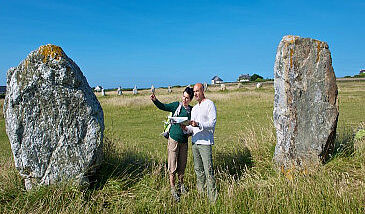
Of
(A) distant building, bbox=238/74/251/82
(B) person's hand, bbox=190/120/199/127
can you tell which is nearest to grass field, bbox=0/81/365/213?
(B) person's hand, bbox=190/120/199/127

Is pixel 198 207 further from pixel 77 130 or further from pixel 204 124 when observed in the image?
pixel 77 130

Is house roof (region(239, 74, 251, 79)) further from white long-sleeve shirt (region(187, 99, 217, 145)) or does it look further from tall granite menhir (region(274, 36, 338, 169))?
white long-sleeve shirt (region(187, 99, 217, 145))

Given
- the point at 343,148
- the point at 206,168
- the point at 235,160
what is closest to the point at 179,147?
the point at 206,168

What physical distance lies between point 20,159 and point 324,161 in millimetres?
5654

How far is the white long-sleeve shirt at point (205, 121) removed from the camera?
5.63 metres

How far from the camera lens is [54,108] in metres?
5.62

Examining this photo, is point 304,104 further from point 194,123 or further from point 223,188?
point 194,123

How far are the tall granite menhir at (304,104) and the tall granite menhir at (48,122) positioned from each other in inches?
145

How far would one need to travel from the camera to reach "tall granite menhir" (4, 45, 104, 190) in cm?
555

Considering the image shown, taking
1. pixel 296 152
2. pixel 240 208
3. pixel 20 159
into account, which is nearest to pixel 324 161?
pixel 296 152

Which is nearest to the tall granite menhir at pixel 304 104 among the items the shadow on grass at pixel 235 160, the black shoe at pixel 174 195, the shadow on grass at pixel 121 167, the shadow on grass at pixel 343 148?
the shadow on grass at pixel 343 148

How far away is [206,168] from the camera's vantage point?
18.9 ft

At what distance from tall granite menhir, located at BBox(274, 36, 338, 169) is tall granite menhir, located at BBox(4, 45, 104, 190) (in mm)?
3671

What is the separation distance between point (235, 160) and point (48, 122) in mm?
4049
